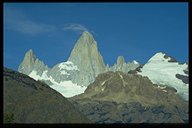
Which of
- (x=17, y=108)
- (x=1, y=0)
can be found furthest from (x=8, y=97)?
(x=1, y=0)

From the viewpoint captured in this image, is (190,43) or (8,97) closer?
(190,43)
